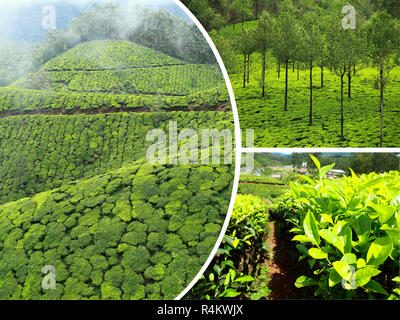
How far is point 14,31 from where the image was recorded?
1.46 metres

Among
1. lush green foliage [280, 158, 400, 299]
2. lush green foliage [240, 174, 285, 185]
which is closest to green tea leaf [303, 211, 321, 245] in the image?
lush green foliage [280, 158, 400, 299]

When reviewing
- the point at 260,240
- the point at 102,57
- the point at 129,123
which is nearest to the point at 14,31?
the point at 102,57

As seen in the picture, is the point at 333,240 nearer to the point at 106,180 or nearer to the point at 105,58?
the point at 106,180

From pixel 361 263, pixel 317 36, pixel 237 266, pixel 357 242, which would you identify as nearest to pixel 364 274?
pixel 361 263

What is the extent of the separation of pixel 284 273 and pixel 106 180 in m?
1.72

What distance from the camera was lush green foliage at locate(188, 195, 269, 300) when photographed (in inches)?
60.2

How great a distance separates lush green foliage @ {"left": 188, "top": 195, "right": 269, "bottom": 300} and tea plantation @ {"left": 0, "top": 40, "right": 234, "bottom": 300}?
0.23 meters

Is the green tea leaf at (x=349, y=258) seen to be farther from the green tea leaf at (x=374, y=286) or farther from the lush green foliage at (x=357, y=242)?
the green tea leaf at (x=374, y=286)

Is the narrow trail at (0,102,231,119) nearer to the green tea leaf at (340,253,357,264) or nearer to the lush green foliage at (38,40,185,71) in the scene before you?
the lush green foliage at (38,40,185,71)

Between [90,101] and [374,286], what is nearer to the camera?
[374,286]

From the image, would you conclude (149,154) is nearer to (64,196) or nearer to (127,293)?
(64,196)

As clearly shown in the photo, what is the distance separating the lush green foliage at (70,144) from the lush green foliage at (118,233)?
80 mm

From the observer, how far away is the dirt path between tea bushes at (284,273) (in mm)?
1843

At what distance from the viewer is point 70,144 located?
1.55 meters
